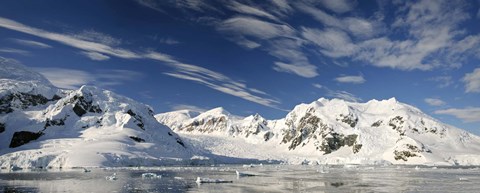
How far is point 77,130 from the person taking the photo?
11106cm

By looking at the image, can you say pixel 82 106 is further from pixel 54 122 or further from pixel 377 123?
pixel 377 123

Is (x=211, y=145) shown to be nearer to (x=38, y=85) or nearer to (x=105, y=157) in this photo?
(x=38, y=85)

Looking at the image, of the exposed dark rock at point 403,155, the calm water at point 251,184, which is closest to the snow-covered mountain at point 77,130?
the calm water at point 251,184

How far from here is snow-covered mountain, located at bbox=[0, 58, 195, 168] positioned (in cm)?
8725

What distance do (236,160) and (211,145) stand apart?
4434 centimetres

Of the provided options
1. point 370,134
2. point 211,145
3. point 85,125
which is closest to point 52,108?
point 85,125

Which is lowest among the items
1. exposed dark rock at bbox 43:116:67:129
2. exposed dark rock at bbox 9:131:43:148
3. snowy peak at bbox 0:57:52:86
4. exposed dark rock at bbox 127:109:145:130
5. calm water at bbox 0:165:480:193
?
calm water at bbox 0:165:480:193

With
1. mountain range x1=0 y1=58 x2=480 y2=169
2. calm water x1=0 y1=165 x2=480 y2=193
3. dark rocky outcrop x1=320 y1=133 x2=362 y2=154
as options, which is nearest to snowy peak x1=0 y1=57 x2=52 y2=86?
mountain range x1=0 y1=58 x2=480 y2=169

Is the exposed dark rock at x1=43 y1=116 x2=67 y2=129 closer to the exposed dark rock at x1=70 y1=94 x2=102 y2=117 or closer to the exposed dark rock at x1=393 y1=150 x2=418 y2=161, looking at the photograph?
the exposed dark rock at x1=70 y1=94 x2=102 y2=117

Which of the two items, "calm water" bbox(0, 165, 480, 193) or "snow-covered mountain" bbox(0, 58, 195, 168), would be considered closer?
"calm water" bbox(0, 165, 480, 193)

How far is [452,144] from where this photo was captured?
14212 cm

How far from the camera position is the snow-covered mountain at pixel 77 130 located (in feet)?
286

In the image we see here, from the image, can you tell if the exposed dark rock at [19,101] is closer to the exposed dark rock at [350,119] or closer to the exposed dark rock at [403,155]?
the exposed dark rock at [403,155]

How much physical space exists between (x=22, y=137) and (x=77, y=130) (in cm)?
1325
